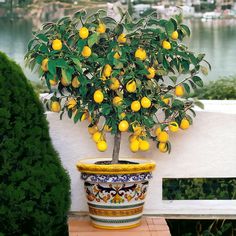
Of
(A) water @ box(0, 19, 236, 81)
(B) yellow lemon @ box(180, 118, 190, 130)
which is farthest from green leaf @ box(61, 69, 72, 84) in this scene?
(A) water @ box(0, 19, 236, 81)

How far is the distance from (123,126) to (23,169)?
57 cm

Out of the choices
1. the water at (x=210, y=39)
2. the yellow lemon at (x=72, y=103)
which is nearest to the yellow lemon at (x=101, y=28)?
the yellow lemon at (x=72, y=103)

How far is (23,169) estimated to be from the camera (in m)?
5.00

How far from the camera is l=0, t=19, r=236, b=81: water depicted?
8.42 metres

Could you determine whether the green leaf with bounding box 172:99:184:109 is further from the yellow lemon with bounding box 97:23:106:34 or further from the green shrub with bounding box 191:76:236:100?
the green shrub with bounding box 191:76:236:100

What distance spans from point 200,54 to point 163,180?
1.14 meters

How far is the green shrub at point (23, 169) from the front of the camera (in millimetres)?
4961

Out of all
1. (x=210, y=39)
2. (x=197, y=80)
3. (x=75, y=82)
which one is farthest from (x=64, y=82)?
(x=210, y=39)

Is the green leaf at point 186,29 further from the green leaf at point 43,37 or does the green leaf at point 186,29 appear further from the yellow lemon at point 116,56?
the green leaf at point 43,37

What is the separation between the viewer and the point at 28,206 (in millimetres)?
4961

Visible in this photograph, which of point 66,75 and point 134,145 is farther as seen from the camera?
point 134,145

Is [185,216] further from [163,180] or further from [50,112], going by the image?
[50,112]

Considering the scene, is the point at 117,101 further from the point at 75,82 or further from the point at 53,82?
the point at 53,82

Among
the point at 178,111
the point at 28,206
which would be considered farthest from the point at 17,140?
the point at 178,111
